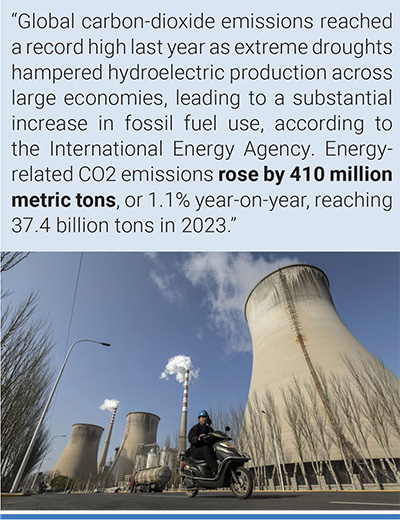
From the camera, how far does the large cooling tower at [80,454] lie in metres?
41.2

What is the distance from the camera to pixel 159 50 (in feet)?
15.4

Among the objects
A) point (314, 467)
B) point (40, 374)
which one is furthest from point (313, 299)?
point (40, 374)

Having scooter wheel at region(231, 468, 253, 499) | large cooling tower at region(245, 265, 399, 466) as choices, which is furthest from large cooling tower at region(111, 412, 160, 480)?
scooter wheel at region(231, 468, 253, 499)

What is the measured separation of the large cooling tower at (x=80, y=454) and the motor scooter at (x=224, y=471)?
4980cm

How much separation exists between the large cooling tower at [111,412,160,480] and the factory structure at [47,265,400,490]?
2480cm

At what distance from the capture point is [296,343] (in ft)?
59.9

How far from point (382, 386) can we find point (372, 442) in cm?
293

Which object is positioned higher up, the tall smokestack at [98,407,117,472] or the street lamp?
the tall smokestack at [98,407,117,472]

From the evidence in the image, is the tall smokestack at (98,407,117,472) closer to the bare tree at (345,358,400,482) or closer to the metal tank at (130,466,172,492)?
the metal tank at (130,466,172,492)

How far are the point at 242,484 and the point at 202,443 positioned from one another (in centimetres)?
74

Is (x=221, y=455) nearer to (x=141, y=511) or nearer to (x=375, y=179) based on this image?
(x=141, y=511)

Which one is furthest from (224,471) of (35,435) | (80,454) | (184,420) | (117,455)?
(80,454)

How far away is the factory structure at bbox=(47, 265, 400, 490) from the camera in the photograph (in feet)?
48.9

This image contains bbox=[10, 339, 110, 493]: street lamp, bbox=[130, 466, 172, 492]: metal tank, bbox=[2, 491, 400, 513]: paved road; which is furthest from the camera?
bbox=[130, 466, 172, 492]: metal tank
